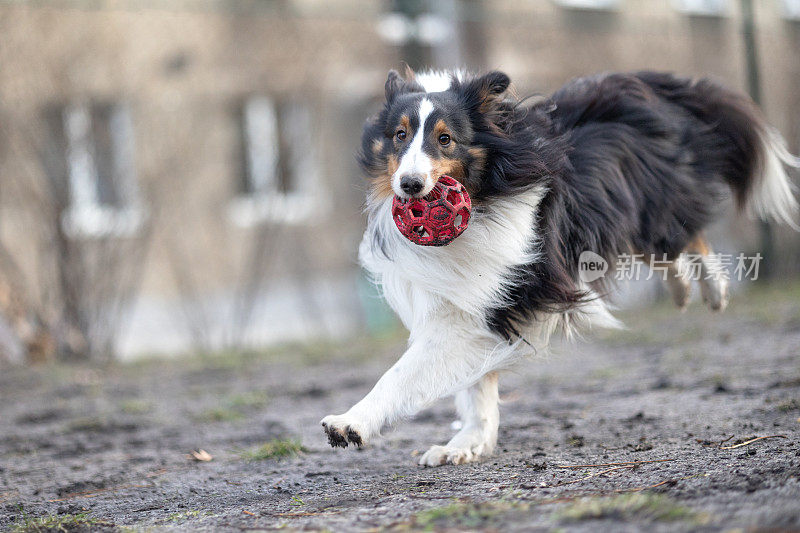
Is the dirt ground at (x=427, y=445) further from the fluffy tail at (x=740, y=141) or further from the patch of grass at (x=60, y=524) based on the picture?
the fluffy tail at (x=740, y=141)

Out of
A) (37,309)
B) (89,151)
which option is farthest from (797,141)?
(37,309)

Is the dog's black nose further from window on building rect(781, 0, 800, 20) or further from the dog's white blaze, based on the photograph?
→ window on building rect(781, 0, 800, 20)

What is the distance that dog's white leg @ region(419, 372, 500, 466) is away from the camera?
3787mm

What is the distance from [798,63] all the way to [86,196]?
25.8ft

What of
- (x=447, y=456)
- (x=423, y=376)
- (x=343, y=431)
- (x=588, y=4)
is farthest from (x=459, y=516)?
(x=588, y=4)

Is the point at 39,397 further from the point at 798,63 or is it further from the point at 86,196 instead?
the point at 798,63

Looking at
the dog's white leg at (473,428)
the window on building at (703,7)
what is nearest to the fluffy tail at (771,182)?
the dog's white leg at (473,428)

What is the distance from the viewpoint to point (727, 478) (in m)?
2.82

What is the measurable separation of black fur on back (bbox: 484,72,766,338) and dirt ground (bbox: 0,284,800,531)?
2.07 feet

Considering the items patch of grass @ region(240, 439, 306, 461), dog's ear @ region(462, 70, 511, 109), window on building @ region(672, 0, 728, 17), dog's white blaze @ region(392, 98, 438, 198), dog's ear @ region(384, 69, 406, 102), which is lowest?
patch of grass @ region(240, 439, 306, 461)

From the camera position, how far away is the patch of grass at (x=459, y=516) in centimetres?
246

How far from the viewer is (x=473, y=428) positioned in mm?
Result: 3943

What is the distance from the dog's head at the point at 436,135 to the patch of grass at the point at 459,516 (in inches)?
49.3

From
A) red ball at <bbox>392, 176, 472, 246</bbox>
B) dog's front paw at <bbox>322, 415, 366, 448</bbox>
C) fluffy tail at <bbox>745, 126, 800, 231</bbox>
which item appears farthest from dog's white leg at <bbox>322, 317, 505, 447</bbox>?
fluffy tail at <bbox>745, 126, 800, 231</bbox>
